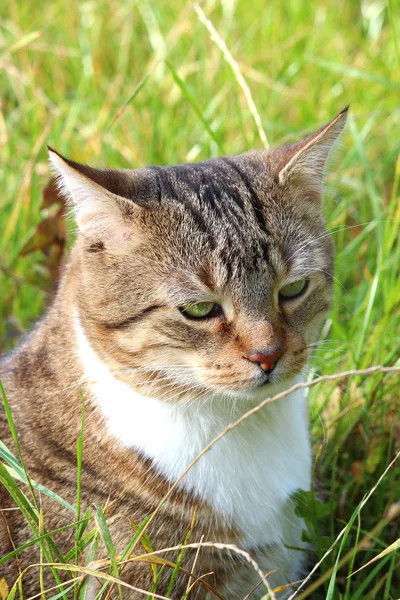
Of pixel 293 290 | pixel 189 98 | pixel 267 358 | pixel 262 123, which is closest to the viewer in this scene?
pixel 267 358

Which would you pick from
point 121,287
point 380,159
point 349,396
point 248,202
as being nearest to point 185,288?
point 121,287

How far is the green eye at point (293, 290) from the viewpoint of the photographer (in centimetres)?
202

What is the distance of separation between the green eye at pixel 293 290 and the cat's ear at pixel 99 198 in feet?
1.42

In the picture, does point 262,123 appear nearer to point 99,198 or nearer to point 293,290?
point 293,290

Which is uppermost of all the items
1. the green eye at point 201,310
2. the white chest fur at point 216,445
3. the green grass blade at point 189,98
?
the green grass blade at point 189,98

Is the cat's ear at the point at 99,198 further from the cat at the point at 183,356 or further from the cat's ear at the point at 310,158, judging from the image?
the cat's ear at the point at 310,158

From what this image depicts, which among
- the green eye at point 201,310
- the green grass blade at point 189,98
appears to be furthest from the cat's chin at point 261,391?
the green grass blade at point 189,98

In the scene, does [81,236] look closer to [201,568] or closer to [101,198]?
[101,198]

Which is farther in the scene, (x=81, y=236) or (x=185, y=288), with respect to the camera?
(x=81, y=236)

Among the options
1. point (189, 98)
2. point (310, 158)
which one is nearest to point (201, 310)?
point (310, 158)

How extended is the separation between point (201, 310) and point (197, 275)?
0.30ft

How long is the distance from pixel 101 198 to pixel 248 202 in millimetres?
396

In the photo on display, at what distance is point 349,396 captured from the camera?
2.66 metres

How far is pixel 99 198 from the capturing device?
6.30 feet
